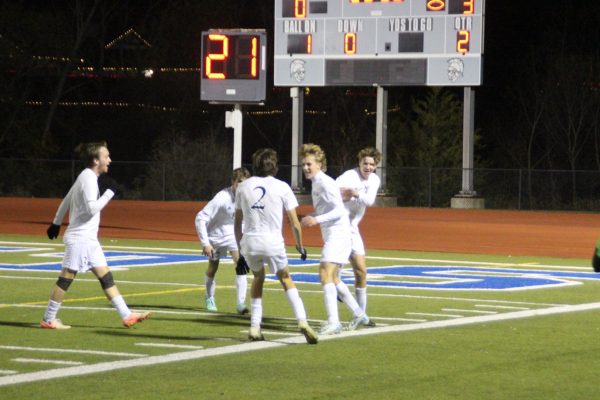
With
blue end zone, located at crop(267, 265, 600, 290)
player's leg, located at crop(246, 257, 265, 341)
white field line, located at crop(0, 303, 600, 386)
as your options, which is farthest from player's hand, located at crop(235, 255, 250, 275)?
blue end zone, located at crop(267, 265, 600, 290)

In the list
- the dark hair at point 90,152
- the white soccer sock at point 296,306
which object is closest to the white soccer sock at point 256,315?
the white soccer sock at point 296,306

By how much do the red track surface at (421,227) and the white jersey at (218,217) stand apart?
1173 cm

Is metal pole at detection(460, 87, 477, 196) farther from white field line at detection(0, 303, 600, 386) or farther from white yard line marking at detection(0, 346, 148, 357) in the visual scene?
white yard line marking at detection(0, 346, 148, 357)

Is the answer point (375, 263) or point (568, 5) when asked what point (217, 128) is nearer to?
point (568, 5)

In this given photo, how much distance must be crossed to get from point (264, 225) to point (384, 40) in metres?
27.2

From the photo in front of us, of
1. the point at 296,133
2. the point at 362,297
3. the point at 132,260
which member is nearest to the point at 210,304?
the point at 362,297

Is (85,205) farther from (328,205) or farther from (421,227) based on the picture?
(421,227)

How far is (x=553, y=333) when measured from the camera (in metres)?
13.0

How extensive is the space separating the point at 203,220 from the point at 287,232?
54.1ft

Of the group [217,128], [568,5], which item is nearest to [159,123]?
[217,128]

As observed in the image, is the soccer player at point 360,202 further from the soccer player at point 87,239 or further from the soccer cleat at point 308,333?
the soccer player at point 87,239

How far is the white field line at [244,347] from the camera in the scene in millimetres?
10081

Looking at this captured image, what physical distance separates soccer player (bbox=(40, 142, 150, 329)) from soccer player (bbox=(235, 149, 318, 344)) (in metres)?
1.36

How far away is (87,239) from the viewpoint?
42.2 feet
